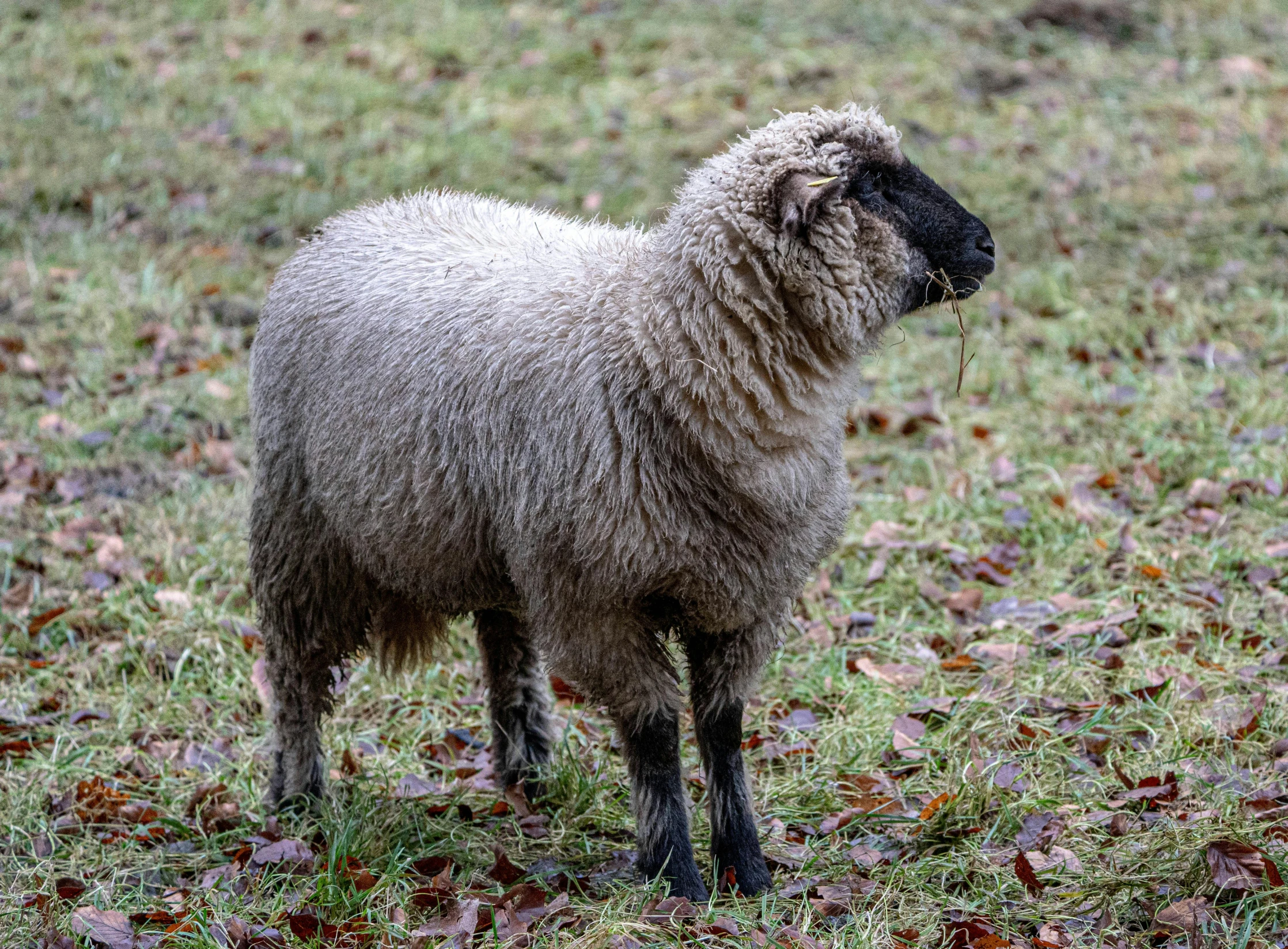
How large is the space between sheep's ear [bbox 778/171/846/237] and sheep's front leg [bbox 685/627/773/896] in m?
1.14

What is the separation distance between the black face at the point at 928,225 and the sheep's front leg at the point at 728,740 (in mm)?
1075

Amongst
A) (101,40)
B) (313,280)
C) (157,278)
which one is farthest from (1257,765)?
(101,40)

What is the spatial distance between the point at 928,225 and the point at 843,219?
0.25 m

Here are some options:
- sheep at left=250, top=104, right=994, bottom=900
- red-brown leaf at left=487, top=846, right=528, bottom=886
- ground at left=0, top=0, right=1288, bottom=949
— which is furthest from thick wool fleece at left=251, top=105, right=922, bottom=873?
ground at left=0, top=0, right=1288, bottom=949

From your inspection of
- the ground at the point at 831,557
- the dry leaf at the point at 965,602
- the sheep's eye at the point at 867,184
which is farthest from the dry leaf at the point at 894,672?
the sheep's eye at the point at 867,184

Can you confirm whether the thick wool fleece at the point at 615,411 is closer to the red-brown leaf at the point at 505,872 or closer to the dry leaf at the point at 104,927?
the red-brown leaf at the point at 505,872

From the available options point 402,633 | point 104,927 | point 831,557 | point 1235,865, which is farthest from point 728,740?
point 831,557

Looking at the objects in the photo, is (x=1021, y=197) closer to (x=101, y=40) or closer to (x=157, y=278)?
(x=157, y=278)

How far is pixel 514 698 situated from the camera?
4.48m

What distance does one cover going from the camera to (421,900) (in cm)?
376

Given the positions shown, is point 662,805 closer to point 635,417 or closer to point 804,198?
point 635,417

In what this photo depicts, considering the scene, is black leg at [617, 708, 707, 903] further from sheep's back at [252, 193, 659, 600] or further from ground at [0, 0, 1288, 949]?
sheep's back at [252, 193, 659, 600]

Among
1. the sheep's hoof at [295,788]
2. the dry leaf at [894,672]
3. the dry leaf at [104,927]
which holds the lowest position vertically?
the sheep's hoof at [295,788]

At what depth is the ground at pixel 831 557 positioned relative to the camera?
3.71 meters
